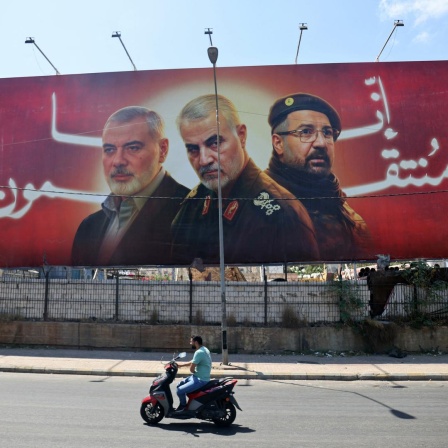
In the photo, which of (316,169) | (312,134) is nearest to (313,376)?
(316,169)

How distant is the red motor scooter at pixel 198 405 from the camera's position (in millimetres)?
7922

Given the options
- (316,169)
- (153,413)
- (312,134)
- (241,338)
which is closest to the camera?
(153,413)

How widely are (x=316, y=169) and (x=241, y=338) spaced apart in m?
13.4

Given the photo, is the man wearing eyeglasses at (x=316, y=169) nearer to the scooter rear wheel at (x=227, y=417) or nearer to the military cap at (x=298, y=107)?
the military cap at (x=298, y=107)

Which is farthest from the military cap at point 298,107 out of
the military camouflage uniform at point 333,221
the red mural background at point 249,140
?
the military camouflage uniform at point 333,221

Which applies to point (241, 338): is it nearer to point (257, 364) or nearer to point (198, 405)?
point (257, 364)

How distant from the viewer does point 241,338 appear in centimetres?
1842

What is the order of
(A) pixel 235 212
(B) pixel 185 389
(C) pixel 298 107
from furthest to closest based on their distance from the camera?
(C) pixel 298 107 → (A) pixel 235 212 → (B) pixel 185 389

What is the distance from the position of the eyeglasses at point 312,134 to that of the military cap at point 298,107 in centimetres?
44

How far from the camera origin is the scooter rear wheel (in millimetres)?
7914

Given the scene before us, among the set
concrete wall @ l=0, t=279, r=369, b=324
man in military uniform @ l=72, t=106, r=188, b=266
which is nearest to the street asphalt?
concrete wall @ l=0, t=279, r=369, b=324

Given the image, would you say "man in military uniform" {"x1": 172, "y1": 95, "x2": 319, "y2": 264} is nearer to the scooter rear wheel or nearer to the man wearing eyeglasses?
the man wearing eyeglasses

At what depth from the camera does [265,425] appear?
26.1 ft

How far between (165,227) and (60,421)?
835 inches
